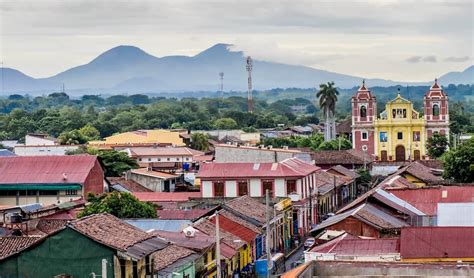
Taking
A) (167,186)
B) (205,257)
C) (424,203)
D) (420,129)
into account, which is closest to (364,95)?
(420,129)

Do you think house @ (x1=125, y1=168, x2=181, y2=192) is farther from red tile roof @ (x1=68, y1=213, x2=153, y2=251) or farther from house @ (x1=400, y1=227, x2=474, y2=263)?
red tile roof @ (x1=68, y1=213, x2=153, y2=251)

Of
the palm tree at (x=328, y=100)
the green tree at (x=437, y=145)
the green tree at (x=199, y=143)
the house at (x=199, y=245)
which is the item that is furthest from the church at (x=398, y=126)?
the house at (x=199, y=245)

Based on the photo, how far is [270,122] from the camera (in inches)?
6875

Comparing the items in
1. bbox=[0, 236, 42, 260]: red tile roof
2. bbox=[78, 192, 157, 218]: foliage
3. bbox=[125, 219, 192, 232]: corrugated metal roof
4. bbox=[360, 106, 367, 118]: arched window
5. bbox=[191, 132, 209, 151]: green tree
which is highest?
bbox=[360, 106, 367, 118]: arched window

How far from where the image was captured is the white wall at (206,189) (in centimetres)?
6112

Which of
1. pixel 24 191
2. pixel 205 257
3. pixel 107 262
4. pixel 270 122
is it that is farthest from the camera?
pixel 270 122

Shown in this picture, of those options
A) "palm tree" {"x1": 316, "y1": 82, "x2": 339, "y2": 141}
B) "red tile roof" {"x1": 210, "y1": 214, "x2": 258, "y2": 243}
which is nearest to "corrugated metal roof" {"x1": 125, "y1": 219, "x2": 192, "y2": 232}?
"red tile roof" {"x1": 210, "y1": 214, "x2": 258, "y2": 243}

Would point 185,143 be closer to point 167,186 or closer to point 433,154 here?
point 433,154

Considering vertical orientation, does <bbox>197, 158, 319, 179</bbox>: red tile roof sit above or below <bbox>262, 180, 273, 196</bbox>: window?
above

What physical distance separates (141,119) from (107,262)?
150m

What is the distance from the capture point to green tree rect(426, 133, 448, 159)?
99994mm

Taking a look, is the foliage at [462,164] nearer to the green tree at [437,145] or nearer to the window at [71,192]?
the window at [71,192]

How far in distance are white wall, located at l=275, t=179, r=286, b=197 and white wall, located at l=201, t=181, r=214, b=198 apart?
3.64 m

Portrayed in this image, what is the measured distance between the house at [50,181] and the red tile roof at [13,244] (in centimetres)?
2579
